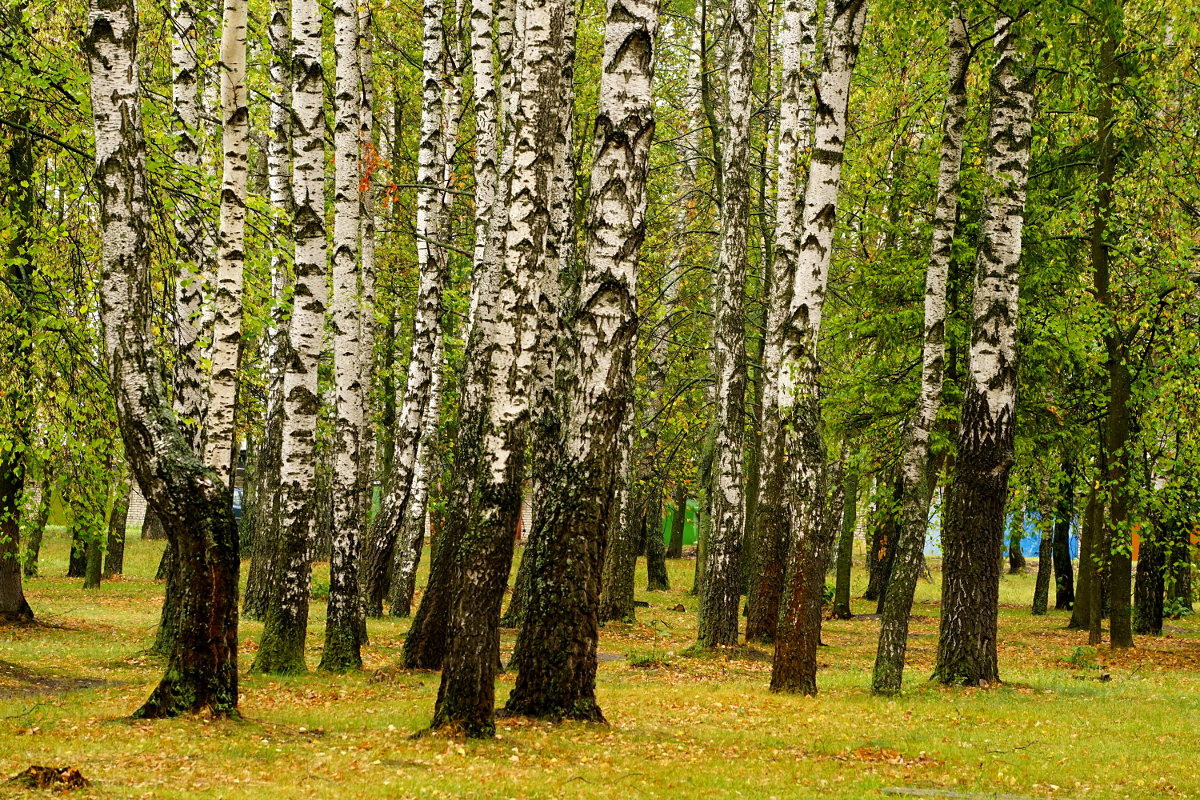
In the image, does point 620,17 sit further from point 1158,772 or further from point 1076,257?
point 1076,257

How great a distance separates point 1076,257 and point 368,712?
55.1 ft

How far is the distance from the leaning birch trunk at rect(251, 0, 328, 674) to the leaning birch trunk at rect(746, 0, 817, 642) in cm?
601

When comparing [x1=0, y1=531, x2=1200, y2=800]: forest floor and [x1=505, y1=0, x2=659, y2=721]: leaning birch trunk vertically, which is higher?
[x1=505, y1=0, x2=659, y2=721]: leaning birch trunk

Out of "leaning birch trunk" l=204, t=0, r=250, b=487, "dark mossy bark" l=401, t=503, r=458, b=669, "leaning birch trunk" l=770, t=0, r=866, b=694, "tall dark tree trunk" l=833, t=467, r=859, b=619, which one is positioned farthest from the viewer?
"tall dark tree trunk" l=833, t=467, r=859, b=619

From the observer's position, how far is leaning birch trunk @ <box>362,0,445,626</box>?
62.6 feet

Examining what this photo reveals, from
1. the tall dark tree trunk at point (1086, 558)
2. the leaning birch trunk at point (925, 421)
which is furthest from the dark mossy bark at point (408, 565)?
the tall dark tree trunk at point (1086, 558)

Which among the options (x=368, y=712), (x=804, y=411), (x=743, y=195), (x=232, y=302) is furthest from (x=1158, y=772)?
(x=743, y=195)

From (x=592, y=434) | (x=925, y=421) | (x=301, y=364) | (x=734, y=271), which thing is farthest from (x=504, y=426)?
(x=734, y=271)

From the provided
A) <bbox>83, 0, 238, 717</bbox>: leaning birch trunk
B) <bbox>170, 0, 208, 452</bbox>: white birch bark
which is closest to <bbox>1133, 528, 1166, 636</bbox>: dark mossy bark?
<bbox>170, 0, 208, 452</bbox>: white birch bark

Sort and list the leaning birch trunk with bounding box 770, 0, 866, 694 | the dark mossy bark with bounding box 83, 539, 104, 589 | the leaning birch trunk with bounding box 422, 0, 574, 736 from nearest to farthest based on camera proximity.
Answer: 1. the leaning birch trunk with bounding box 422, 0, 574, 736
2. the leaning birch trunk with bounding box 770, 0, 866, 694
3. the dark mossy bark with bounding box 83, 539, 104, 589

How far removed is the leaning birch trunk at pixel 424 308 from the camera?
1908 cm

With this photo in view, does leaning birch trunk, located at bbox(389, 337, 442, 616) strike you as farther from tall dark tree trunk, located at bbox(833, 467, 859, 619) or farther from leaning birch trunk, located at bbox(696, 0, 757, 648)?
tall dark tree trunk, located at bbox(833, 467, 859, 619)

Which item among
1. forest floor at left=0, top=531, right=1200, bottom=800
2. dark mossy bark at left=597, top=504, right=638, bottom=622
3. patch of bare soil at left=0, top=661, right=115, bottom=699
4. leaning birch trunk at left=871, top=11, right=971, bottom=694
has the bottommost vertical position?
patch of bare soil at left=0, top=661, right=115, bottom=699

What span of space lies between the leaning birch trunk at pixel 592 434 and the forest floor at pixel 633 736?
1.77ft
